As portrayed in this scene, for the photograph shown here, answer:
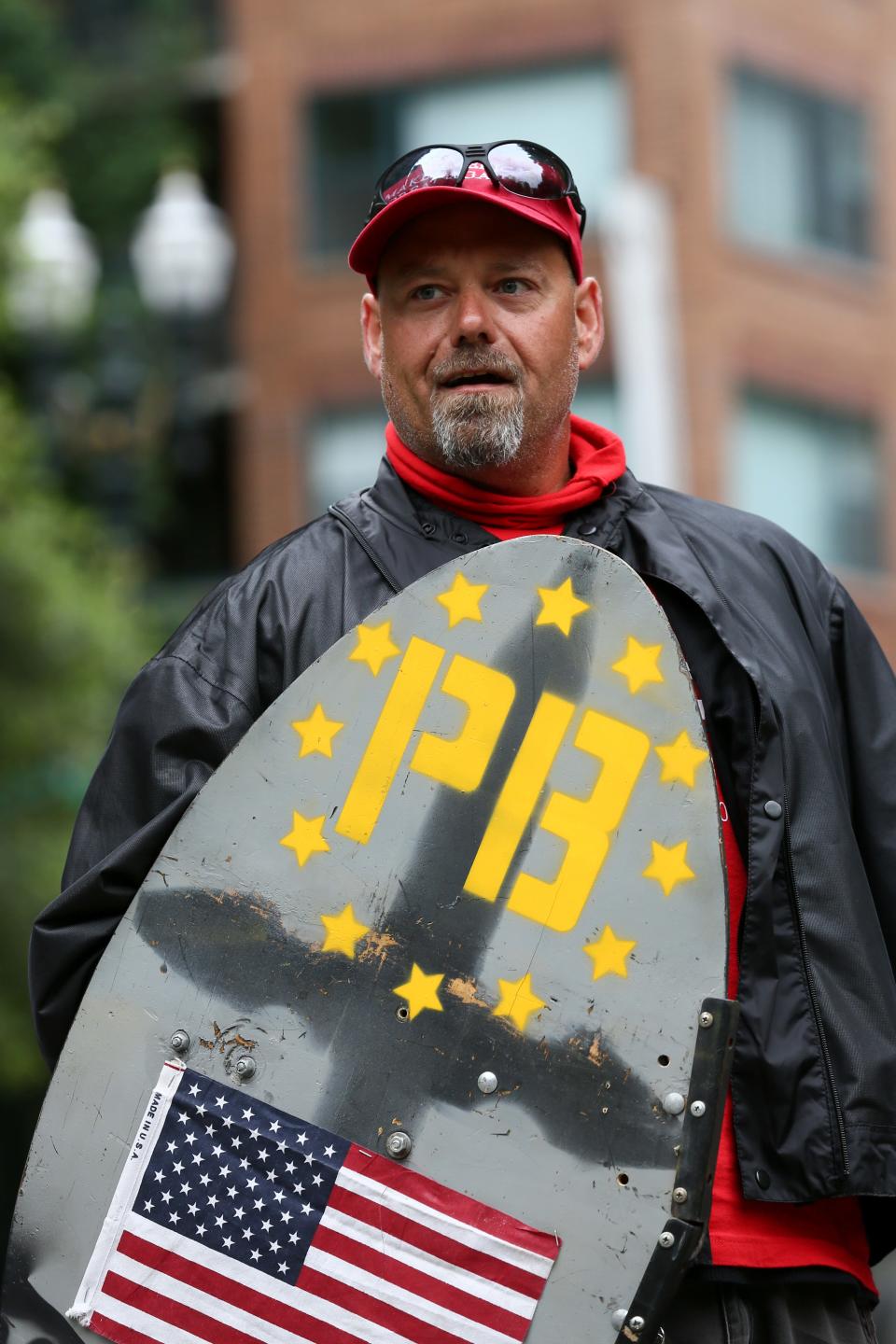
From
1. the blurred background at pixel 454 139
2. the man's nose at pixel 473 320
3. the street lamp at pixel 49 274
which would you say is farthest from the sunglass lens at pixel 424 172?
the blurred background at pixel 454 139

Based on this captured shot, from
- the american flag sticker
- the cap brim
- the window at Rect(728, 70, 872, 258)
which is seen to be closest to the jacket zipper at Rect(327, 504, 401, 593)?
the cap brim

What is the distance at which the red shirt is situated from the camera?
2998mm

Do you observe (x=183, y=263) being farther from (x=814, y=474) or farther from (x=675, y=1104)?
(x=675, y=1104)

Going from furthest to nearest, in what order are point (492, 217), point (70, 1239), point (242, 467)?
point (242, 467), point (492, 217), point (70, 1239)

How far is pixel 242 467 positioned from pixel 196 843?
19703mm

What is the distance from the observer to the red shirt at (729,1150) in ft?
9.84

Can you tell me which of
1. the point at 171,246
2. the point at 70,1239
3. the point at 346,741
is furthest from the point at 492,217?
the point at 171,246

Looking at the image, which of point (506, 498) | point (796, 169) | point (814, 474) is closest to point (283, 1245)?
point (506, 498)

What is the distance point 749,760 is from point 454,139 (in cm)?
1792

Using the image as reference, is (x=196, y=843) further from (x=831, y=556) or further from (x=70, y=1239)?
(x=831, y=556)

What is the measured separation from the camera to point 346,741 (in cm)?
314

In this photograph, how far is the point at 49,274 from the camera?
40.7ft

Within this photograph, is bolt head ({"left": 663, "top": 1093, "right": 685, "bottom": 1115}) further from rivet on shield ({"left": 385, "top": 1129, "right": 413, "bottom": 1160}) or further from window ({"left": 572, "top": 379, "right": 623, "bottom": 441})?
window ({"left": 572, "top": 379, "right": 623, "bottom": 441})

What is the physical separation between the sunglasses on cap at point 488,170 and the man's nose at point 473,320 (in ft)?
0.54
